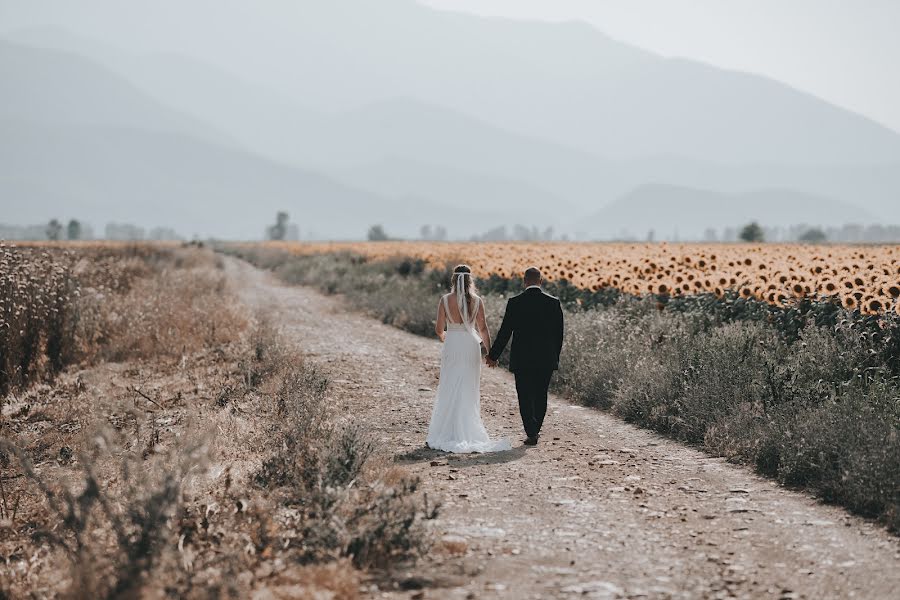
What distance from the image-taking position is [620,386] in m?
11.2

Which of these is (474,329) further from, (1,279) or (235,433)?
(1,279)

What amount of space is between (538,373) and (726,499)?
2859 millimetres

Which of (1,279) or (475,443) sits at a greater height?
(1,279)

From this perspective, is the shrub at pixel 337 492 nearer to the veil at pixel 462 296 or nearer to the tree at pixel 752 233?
the veil at pixel 462 296

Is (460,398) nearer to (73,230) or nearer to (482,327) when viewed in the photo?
(482,327)

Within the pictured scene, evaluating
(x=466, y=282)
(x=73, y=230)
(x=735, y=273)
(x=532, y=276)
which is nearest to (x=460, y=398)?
(x=466, y=282)

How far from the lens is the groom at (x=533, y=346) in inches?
376

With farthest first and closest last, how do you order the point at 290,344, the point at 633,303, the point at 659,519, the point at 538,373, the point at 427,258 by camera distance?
the point at 427,258 < the point at 290,344 < the point at 633,303 < the point at 538,373 < the point at 659,519

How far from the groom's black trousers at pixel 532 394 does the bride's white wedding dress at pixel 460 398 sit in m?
0.49

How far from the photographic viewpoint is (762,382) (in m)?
9.52

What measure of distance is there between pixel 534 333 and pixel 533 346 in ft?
0.48

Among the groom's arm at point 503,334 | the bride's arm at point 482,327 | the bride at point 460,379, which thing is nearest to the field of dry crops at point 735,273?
the groom's arm at point 503,334

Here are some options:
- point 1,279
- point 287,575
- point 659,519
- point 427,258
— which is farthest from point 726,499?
point 427,258

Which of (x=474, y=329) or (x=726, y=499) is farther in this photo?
(x=474, y=329)
